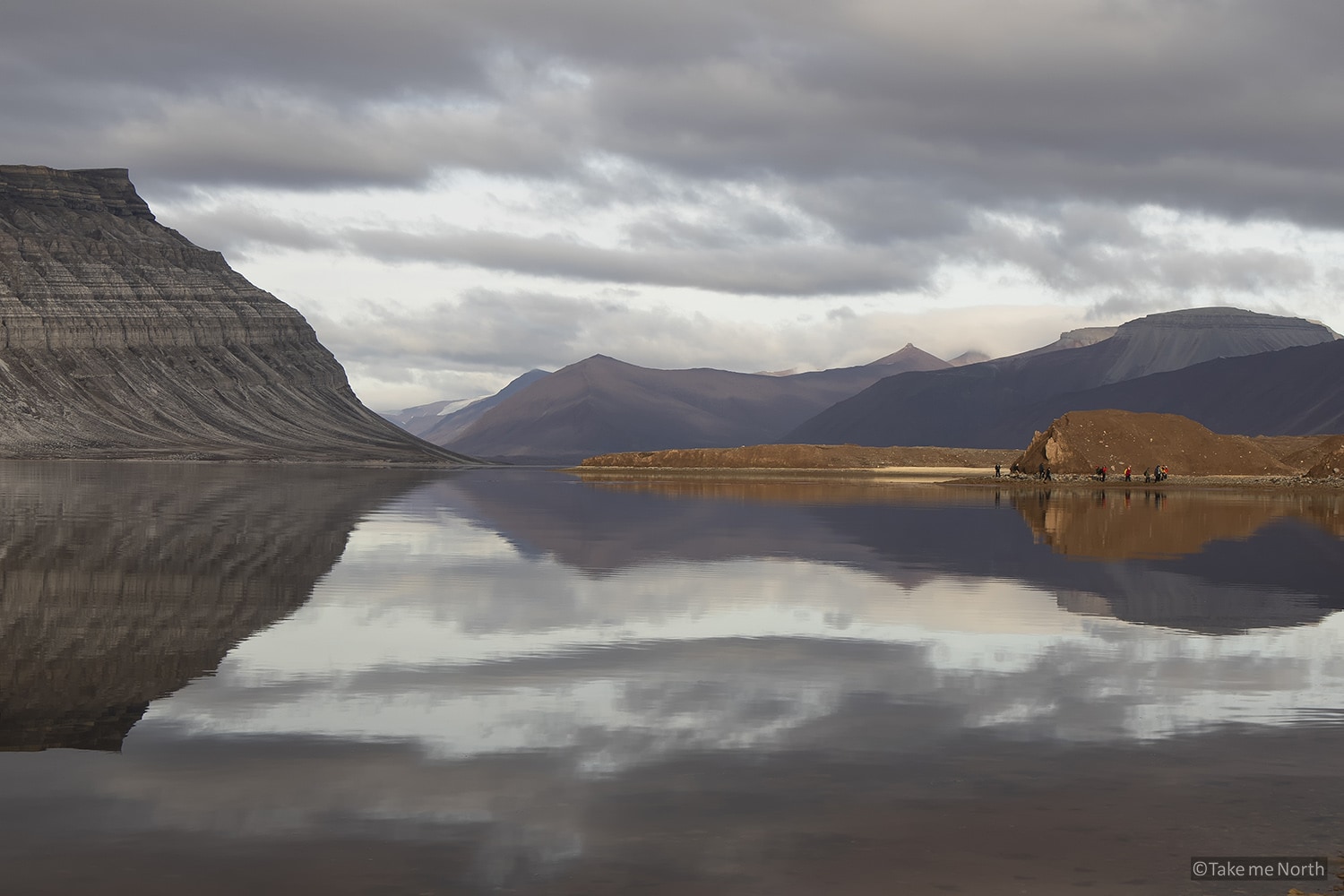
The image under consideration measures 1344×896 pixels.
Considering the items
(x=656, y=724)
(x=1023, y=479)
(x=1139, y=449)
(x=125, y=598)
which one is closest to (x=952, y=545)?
(x=125, y=598)

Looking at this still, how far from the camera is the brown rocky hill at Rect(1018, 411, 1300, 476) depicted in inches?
3875

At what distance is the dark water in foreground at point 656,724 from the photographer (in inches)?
343

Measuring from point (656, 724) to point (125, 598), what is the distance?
41.6 ft

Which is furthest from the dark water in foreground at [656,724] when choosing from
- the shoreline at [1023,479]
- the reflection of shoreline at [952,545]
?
the shoreline at [1023,479]

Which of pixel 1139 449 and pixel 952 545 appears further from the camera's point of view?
pixel 1139 449

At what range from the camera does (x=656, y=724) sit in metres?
12.7

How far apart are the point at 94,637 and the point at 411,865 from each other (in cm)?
1092

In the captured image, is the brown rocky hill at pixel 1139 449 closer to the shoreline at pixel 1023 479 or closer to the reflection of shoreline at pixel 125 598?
the shoreline at pixel 1023 479

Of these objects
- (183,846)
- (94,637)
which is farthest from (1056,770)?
(94,637)

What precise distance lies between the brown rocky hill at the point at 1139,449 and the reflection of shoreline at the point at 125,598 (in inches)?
2488

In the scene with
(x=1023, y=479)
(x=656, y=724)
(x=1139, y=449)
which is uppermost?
(x=1139, y=449)

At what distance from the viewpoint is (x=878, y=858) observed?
869 cm

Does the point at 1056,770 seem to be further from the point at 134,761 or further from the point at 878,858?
the point at 134,761

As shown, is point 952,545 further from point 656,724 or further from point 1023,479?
point 1023,479
